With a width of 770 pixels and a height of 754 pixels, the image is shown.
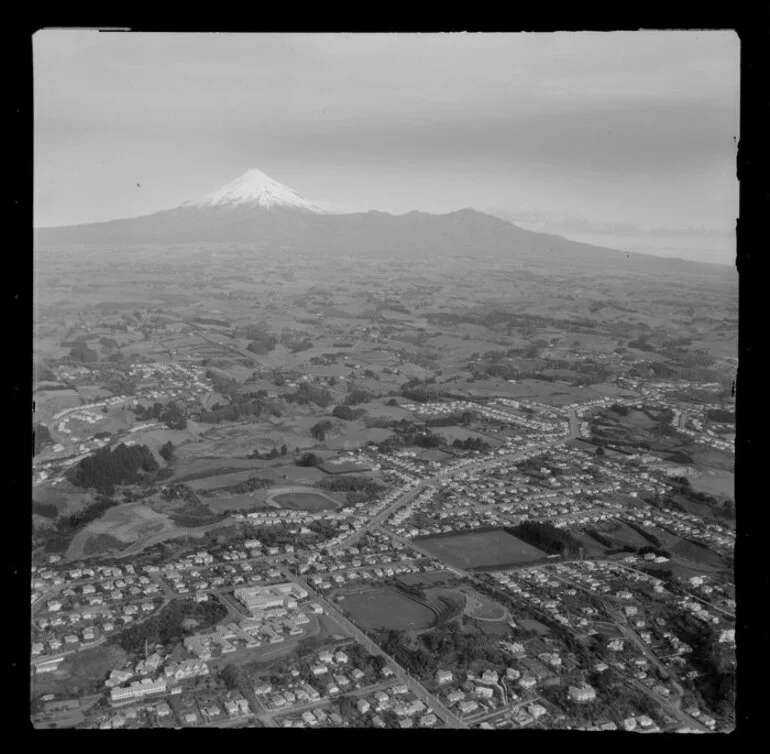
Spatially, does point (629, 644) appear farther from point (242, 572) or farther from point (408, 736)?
point (408, 736)

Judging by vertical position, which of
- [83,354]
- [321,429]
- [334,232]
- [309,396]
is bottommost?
[321,429]

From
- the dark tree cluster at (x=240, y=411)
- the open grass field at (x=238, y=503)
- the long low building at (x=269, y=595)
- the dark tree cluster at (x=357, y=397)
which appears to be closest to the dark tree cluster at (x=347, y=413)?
the dark tree cluster at (x=357, y=397)

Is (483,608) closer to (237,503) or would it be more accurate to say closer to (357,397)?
(237,503)

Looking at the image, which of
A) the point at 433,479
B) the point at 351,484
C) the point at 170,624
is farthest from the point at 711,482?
the point at 170,624

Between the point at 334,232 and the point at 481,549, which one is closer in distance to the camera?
the point at 481,549

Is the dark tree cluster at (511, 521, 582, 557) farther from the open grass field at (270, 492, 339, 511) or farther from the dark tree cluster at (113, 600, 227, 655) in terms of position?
the dark tree cluster at (113, 600, 227, 655)

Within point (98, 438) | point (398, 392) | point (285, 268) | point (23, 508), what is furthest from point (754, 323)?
point (285, 268)

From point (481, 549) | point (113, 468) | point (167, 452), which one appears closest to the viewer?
point (481, 549)
